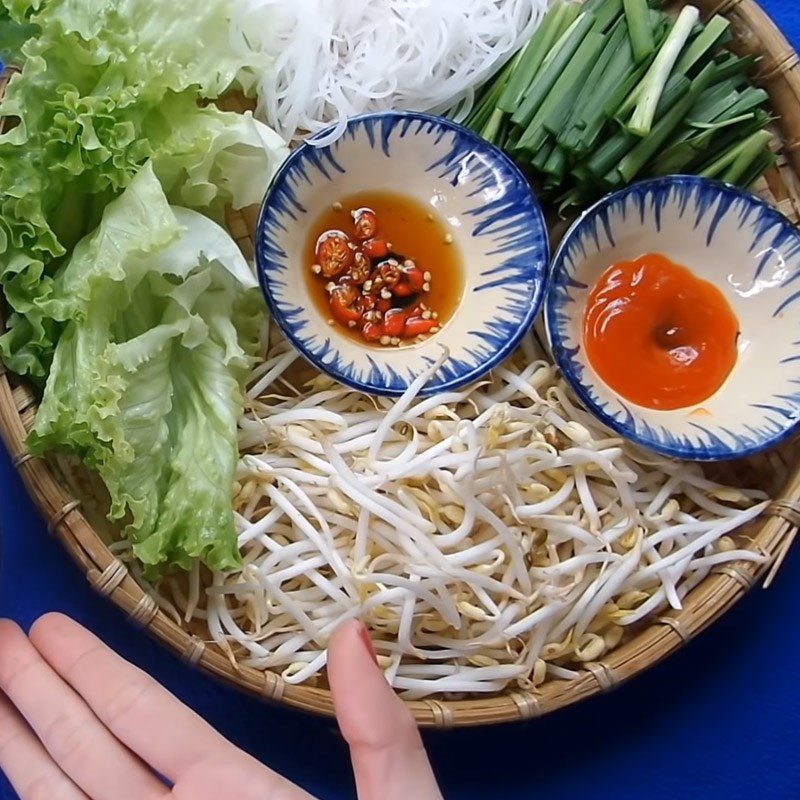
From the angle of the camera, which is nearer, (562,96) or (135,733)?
(135,733)

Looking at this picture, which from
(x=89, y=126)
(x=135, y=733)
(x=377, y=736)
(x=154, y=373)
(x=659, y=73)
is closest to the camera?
(x=377, y=736)

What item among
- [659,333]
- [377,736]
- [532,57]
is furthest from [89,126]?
[659,333]

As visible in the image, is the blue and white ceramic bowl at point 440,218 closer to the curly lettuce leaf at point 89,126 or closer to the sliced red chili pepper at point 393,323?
the sliced red chili pepper at point 393,323

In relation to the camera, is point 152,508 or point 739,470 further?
point 739,470

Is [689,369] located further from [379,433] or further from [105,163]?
[105,163]

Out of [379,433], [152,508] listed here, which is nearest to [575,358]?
[379,433]

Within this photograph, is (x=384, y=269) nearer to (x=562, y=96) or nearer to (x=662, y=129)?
(x=562, y=96)

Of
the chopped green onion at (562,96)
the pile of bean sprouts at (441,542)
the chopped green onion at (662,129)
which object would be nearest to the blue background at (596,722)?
the pile of bean sprouts at (441,542)
